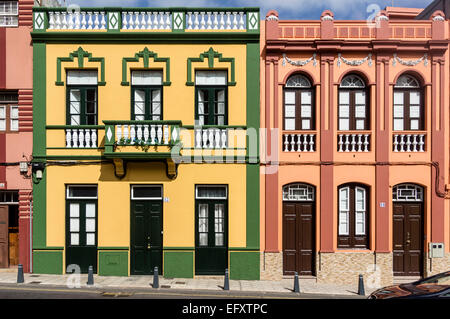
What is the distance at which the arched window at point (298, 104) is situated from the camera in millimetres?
13320

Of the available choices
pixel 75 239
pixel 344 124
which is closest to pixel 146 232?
pixel 75 239

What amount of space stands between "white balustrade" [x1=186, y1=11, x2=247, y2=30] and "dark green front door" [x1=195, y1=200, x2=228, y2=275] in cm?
679

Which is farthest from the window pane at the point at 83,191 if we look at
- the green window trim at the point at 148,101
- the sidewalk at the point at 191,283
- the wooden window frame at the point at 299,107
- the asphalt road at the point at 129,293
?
the wooden window frame at the point at 299,107

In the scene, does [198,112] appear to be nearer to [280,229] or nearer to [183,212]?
[183,212]

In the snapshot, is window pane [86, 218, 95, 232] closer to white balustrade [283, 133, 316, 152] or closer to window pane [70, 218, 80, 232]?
window pane [70, 218, 80, 232]

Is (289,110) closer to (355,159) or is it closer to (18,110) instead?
(355,159)

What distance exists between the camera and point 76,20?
1312cm

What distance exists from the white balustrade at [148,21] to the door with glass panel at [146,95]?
1.74 meters

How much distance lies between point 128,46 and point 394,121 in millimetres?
10841

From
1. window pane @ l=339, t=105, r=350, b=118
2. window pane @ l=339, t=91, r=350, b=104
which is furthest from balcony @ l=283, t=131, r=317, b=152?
window pane @ l=339, t=91, r=350, b=104

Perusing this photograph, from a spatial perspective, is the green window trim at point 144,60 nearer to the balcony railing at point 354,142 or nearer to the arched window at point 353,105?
the arched window at point 353,105

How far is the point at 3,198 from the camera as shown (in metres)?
13.4

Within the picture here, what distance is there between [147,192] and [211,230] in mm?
2885

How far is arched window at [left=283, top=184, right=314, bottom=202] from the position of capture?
1314 centimetres
